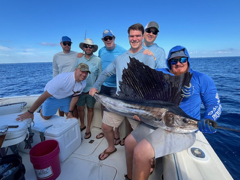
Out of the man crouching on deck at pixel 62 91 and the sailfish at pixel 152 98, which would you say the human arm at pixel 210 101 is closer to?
the sailfish at pixel 152 98

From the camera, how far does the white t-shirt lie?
195cm

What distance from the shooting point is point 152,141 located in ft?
3.84

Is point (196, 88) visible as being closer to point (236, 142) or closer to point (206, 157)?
point (206, 157)

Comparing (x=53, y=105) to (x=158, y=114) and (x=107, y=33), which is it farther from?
(x=158, y=114)

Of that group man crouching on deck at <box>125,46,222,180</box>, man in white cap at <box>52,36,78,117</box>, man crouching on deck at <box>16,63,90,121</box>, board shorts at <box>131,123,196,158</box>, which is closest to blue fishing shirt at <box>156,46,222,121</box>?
man crouching on deck at <box>125,46,222,180</box>

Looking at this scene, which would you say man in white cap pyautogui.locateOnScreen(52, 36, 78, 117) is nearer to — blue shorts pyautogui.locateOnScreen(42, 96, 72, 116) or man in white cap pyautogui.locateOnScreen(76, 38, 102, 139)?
man in white cap pyautogui.locateOnScreen(76, 38, 102, 139)

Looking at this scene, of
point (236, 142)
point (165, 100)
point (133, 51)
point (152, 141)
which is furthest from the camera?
point (236, 142)

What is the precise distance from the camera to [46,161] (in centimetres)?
144

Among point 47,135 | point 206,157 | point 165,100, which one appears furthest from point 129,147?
point 47,135

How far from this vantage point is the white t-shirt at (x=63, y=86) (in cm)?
195

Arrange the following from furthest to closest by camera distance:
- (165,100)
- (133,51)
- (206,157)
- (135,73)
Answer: (133,51) < (135,73) < (165,100) < (206,157)

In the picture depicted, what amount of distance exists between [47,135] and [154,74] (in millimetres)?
1694

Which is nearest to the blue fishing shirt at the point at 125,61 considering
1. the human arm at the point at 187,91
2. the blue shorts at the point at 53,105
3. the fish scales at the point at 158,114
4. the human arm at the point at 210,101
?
the fish scales at the point at 158,114

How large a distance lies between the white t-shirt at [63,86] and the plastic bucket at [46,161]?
2.45 feet
